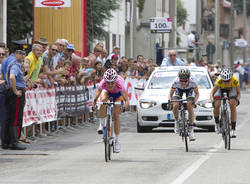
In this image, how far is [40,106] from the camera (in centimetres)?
2017

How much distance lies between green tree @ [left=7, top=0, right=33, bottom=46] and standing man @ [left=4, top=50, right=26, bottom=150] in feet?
41.2

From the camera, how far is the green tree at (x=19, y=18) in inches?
1187

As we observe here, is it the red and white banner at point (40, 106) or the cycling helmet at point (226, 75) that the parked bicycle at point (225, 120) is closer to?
the cycling helmet at point (226, 75)

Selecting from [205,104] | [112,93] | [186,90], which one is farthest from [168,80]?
[112,93]

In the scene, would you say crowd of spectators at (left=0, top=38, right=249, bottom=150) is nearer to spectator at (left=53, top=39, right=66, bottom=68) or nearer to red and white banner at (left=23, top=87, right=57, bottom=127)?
spectator at (left=53, top=39, right=66, bottom=68)

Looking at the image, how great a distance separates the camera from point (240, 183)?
11852 mm

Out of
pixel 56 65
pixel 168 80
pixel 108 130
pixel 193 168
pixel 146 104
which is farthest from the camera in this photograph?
pixel 168 80

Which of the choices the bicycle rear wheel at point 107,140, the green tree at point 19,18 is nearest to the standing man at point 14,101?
the bicycle rear wheel at point 107,140

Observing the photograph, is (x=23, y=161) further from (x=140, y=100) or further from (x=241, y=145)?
(x=140, y=100)

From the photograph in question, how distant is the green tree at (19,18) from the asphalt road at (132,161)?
9767 mm

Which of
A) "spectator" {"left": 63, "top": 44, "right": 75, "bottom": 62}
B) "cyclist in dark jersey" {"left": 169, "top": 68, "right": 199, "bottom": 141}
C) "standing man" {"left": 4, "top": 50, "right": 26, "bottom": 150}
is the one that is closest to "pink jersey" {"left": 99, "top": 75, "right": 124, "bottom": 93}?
"standing man" {"left": 4, "top": 50, "right": 26, "bottom": 150}

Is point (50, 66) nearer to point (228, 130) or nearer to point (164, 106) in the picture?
point (164, 106)

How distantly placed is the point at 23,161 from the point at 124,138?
18.1ft

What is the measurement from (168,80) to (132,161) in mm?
8670
